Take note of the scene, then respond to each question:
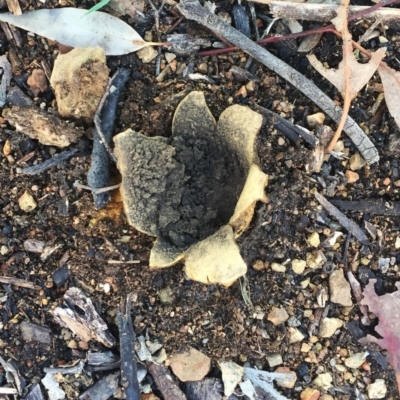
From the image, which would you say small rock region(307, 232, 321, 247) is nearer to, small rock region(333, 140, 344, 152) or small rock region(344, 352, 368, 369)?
small rock region(333, 140, 344, 152)

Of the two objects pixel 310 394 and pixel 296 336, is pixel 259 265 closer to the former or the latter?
pixel 296 336

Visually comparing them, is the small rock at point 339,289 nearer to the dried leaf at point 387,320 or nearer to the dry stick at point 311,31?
the dried leaf at point 387,320

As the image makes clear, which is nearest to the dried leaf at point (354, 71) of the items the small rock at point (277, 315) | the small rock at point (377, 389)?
the small rock at point (277, 315)

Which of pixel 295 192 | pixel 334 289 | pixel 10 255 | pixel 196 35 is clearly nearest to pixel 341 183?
pixel 295 192

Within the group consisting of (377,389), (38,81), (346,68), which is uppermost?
(38,81)

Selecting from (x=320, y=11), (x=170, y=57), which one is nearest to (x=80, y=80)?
(x=170, y=57)

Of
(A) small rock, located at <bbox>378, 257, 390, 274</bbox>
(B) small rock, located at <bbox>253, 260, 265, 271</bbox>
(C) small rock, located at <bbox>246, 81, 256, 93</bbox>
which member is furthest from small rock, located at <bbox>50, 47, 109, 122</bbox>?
(A) small rock, located at <bbox>378, 257, 390, 274</bbox>
